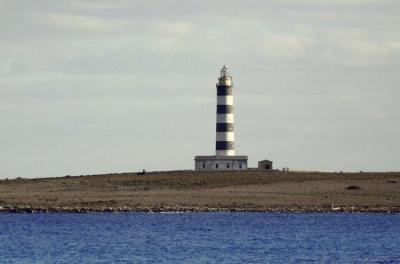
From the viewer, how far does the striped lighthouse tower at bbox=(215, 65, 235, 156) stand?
11081 cm

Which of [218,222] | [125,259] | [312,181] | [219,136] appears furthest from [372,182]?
[125,259]

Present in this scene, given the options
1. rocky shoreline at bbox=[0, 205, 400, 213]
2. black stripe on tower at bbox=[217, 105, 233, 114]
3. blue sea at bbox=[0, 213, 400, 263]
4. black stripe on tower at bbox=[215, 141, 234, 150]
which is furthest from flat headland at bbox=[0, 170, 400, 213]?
black stripe on tower at bbox=[217, 105, 233, 114]

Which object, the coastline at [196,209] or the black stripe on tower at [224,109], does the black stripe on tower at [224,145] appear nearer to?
the black stripe on tower at [224,109]

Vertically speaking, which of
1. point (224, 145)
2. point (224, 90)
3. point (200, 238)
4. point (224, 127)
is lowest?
point (200, 238)

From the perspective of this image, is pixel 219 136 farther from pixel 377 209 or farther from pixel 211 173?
pixel 377 209

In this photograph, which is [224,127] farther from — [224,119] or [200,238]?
[200,238]

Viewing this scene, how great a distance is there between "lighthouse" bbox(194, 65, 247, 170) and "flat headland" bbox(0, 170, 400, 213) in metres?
1.56

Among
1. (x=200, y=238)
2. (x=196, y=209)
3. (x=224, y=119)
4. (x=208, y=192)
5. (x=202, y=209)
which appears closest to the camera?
(x=200, y=238)

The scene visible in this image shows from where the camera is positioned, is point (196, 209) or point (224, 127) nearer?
point (196, 209)

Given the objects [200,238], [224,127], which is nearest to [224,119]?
[224,127]

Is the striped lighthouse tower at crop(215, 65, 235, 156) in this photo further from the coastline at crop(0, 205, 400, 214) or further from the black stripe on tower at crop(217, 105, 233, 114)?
the coastline at crop(0, 205, 400, 214)

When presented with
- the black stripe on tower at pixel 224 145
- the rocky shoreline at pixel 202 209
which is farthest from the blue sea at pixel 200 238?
the black stripe on tower at pixel 224 145

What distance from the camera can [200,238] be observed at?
75.4 metres

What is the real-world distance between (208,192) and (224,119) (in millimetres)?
10281
